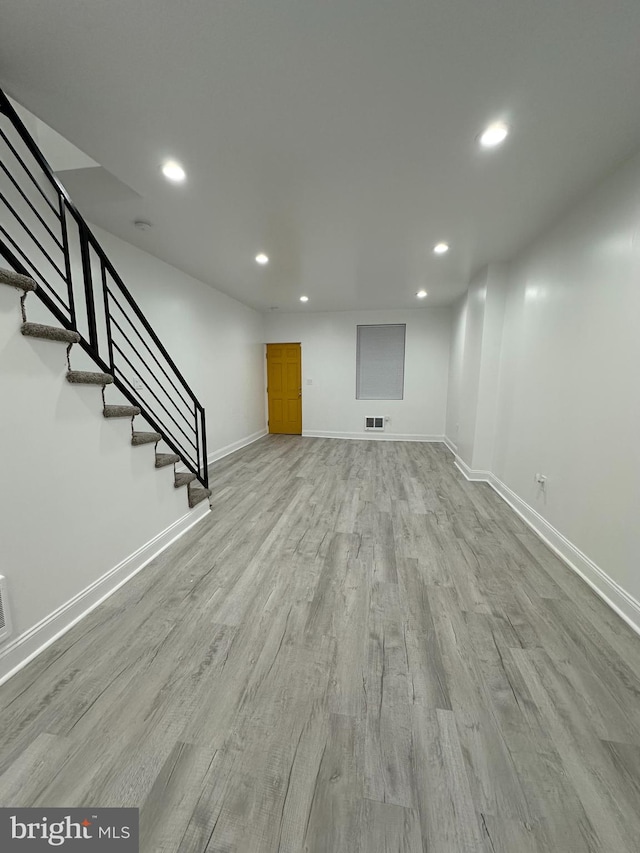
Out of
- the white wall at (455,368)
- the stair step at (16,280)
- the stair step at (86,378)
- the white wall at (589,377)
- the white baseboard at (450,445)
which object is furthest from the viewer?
the white baseboard at (450,445)

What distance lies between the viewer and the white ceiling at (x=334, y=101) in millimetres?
1244

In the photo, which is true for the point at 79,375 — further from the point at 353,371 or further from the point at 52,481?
the point at 353,371

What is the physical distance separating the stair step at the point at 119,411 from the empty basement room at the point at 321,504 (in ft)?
0.30

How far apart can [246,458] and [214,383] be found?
1356 millimetres

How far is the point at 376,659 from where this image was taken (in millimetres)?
1562

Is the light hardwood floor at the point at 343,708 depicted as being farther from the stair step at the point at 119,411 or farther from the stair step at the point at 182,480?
the stair step at the point at 119,411

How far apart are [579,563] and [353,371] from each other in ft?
17.0

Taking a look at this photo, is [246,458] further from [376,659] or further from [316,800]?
[316,800]

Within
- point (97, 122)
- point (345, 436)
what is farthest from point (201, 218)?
point (345, 436)

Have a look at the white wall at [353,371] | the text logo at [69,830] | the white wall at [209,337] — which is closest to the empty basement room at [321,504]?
the text logo at [69,830]

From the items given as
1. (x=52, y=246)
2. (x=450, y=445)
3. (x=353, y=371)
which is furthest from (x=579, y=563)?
(x=353, y=371)

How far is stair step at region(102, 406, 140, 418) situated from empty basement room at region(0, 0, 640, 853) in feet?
0.30

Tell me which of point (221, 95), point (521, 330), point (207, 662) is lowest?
point (207, 662)

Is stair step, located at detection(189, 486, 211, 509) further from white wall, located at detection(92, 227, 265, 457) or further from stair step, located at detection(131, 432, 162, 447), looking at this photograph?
white wall, located at detection(92, 227, 265, 457)
